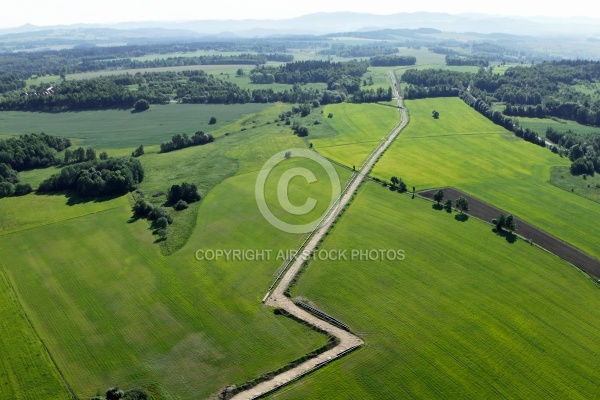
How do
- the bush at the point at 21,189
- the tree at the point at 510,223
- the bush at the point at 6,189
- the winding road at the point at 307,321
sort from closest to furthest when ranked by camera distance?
1. the winding road at the point at 307,321
2. the tree at the point at 510,223
3. the bush at the point at 6,189
4. the bush at the point at 21,189

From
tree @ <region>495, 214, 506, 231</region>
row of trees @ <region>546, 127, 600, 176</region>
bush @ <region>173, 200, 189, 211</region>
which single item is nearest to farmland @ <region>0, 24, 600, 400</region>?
bush @ <region>173, 200, 189, 211</region>

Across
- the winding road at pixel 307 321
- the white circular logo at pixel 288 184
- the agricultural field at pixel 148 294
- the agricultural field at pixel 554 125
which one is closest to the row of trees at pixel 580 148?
the agricultural field at pixel 554 125

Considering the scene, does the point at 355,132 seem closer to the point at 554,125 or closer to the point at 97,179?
the point at 554,125

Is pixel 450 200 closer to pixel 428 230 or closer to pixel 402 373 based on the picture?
pixel 428 230

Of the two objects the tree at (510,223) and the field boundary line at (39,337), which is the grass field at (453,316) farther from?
the field boundary line at (39,337)

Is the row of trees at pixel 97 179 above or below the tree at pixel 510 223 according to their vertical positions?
above

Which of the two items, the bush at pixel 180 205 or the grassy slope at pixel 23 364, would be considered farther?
the bush at pixel 180 205
